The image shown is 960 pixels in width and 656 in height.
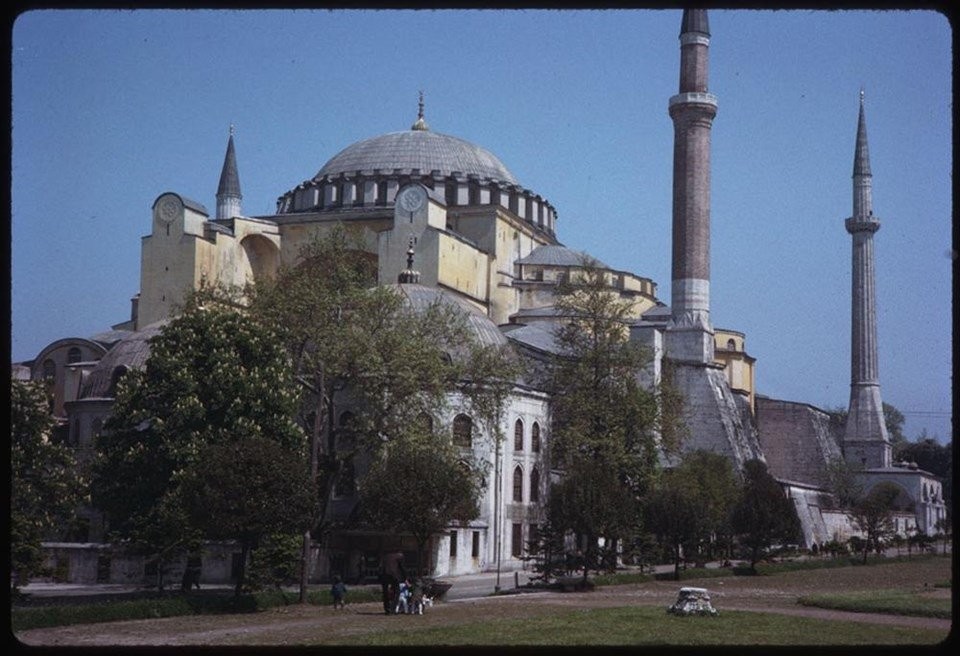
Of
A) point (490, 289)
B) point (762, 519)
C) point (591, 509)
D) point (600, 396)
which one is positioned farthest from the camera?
point (490, 289)

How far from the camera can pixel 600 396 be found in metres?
39.2

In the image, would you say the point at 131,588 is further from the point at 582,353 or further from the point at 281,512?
the point at 582,353

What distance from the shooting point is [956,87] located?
7.78m

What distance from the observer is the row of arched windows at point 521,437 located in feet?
125

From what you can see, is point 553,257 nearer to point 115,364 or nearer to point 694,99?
point 694,99

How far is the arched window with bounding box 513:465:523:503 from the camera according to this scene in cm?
3806

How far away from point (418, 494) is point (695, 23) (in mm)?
32018

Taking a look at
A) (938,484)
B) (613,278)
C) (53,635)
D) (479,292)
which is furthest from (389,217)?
(938,484)

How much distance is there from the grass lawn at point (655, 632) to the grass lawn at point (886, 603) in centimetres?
204

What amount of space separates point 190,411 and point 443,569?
8793 millimetres

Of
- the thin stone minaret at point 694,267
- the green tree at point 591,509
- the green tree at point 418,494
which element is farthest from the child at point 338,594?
the thin stone minaret at point 694,267

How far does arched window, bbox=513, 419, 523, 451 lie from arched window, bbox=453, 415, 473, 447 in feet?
8.65

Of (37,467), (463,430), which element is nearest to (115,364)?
(463,430)

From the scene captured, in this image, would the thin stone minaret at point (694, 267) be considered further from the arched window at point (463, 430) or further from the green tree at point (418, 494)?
the green tree at point (418, 494)
